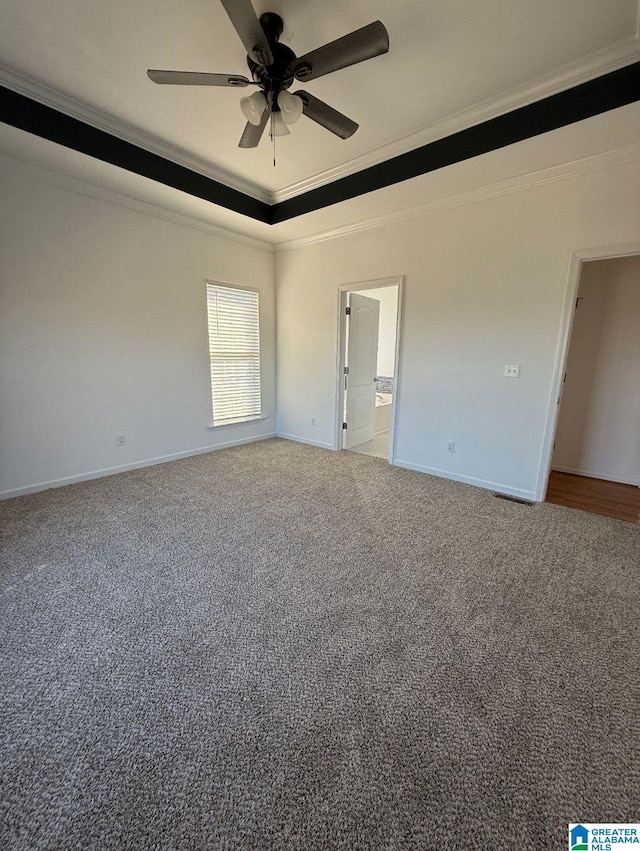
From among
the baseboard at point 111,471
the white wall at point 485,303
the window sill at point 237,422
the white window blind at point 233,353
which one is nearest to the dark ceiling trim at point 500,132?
the white wall at point 485,303

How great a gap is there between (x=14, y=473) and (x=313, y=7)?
3.98m

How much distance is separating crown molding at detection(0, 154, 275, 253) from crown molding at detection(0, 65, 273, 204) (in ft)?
1.98

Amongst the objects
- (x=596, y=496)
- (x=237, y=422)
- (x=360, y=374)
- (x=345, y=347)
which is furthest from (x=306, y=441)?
(x=596, y=496)

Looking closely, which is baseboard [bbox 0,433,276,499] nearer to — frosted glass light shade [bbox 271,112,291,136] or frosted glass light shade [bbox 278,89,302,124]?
frosted glass light shade [bbox 271,112,291,136]

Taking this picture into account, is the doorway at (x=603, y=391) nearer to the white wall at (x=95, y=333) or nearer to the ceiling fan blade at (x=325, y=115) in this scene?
the ceiling fan blade at (x=325, y=115)

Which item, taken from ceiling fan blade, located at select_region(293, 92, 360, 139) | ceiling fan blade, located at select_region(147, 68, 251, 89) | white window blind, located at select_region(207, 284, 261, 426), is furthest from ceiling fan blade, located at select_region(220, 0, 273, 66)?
white window blind, located at select_region(207, 284, 261, 426)

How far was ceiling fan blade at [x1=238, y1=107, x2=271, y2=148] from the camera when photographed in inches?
82.5

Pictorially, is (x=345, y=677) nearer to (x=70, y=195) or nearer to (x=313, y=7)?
(x=313, y=7)

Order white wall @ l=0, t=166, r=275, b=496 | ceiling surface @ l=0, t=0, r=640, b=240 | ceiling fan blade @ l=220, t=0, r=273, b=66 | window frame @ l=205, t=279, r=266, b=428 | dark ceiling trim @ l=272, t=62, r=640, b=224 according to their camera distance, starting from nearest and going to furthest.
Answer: ceiling fan blade @ l=220, t=0, r=273, b=66
ceiling surface @ l=0, t=0, r=640, b=240
dark ceiling trim @ l=272, t=62, r=640, b=224
white wall @ l=0, t=166, r=275, b=496
window frame @ l=205, t=279, r=266, b=428

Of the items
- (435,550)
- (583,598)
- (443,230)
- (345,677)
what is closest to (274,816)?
(345,677)

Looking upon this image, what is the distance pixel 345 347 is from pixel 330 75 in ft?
8.60

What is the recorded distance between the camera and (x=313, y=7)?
1.79m

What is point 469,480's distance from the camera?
11.9 feet

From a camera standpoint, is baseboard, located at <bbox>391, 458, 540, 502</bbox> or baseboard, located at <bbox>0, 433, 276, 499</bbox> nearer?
baseboard, located at <bbox>0, 433, 276, 499</bbox>
